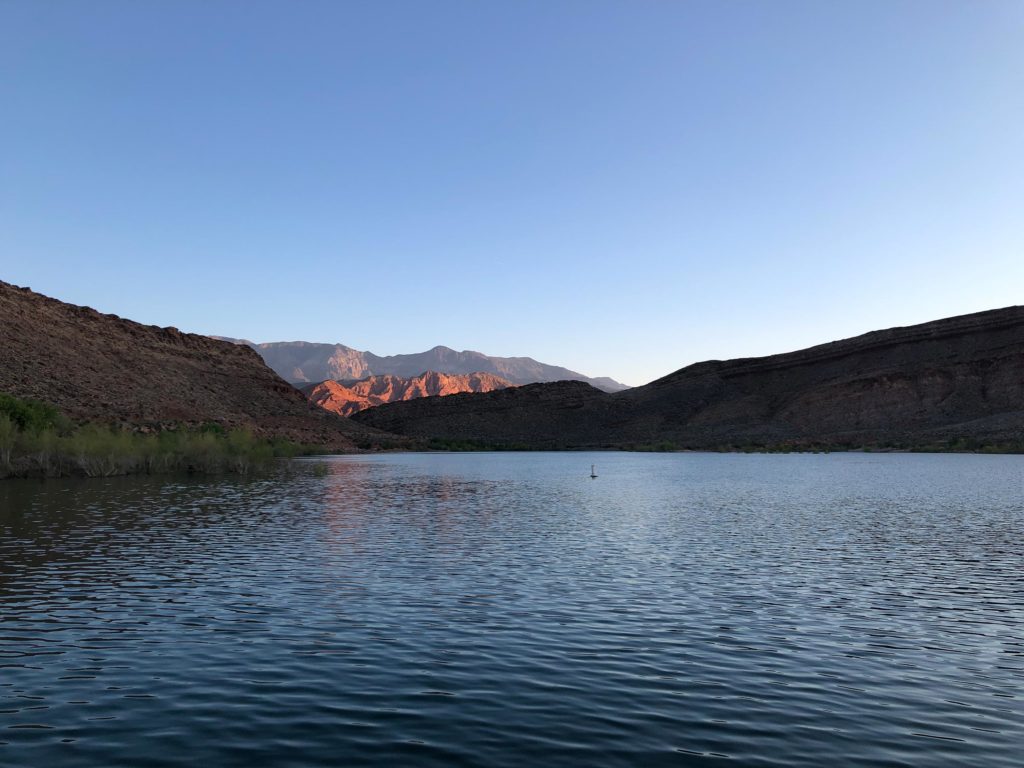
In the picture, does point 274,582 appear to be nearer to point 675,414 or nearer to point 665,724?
point 665,724

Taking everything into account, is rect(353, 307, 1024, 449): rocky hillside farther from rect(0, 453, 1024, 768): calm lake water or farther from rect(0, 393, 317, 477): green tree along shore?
rect(0, 453, 1024, 768): calm lake water

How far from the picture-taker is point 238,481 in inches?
2191

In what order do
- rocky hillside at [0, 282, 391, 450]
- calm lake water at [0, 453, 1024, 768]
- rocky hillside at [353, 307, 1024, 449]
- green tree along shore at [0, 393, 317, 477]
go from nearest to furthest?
calm lake water at [0, 453, 1024, 768] → green tree along shore at [0, 393, 317, 477] → rocky hillside at [0, 282, 391, 450] → rocky hillside at [353, 307, 1024, 449]

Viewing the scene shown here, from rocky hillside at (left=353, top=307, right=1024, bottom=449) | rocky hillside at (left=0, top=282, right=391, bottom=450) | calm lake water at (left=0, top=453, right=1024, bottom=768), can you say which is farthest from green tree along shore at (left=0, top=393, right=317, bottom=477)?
rocky hillside at (left=353, top=307, right=1024, bottom=449)

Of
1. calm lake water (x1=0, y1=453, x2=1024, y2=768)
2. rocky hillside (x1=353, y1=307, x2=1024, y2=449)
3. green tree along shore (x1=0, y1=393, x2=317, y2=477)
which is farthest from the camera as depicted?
rocky hillside (x1=353, y1=307, x2=1024, y2=449)

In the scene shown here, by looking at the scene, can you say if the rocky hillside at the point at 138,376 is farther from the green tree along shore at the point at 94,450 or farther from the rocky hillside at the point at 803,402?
the rocky hillside at the point at 803,402

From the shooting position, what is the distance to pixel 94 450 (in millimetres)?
54469

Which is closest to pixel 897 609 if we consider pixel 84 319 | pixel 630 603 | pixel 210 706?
pixel 630 603

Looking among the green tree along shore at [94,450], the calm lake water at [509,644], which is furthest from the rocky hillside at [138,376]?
the calm lake water at [509,644]

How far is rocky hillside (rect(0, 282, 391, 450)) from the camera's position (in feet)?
283

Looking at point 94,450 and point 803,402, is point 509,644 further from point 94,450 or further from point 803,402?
point 803,402

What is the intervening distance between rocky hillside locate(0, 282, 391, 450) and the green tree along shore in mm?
20951

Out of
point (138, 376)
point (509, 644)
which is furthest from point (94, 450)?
point (138, 376)

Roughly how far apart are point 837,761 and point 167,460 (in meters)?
60.7
